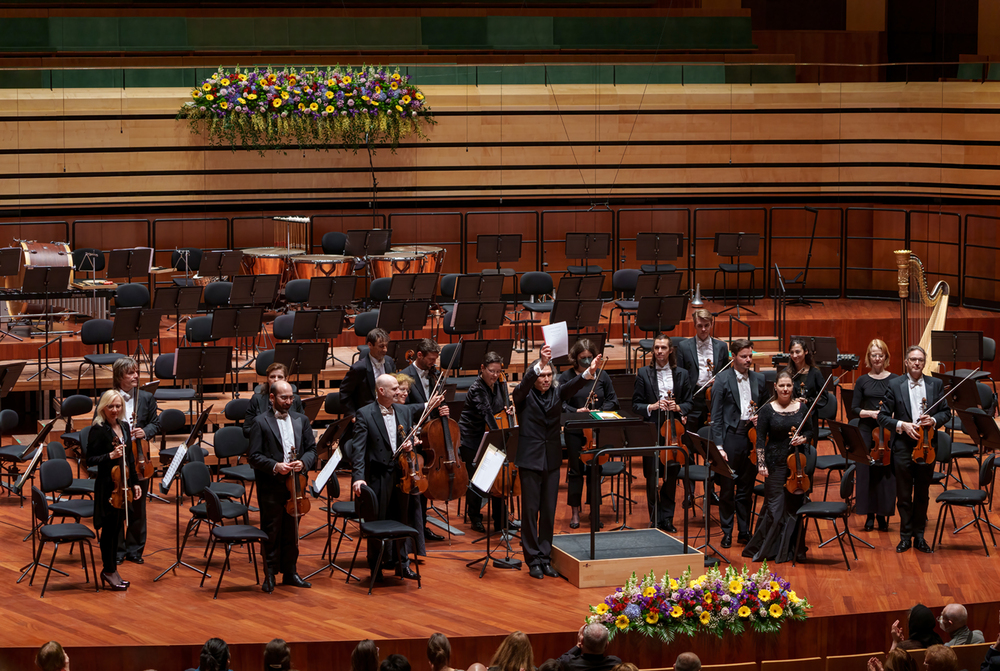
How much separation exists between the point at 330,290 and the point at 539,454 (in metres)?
4.36

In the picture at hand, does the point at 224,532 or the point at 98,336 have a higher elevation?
the point at 98,336

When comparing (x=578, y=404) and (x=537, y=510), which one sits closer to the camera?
(x=537, y=510)

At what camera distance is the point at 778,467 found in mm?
8281

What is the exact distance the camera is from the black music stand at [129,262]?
12281 mm

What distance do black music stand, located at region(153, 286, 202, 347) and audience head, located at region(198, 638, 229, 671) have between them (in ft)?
19.6

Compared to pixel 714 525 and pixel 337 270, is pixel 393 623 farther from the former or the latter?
pixel 337 270

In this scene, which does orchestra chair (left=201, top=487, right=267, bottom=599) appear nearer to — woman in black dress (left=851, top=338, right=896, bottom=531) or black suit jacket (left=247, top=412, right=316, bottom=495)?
black suit jacket (left=247, top=412, right=316, bottom=495)

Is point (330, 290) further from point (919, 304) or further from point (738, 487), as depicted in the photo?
point (919, 304)

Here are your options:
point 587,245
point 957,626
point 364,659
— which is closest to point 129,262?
point 587,245

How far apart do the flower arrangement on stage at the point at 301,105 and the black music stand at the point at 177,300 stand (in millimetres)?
3478

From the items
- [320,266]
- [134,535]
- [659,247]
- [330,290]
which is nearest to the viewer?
[134,535]

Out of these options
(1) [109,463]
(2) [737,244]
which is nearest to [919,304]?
(2) [737,244]

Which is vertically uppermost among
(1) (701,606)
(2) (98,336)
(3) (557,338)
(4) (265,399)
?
(3) (557,338)

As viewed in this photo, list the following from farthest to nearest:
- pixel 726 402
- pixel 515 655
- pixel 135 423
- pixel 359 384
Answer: pixel 359 384 < pixel 726 402 < pixel 135 423 < pixel 515 655
